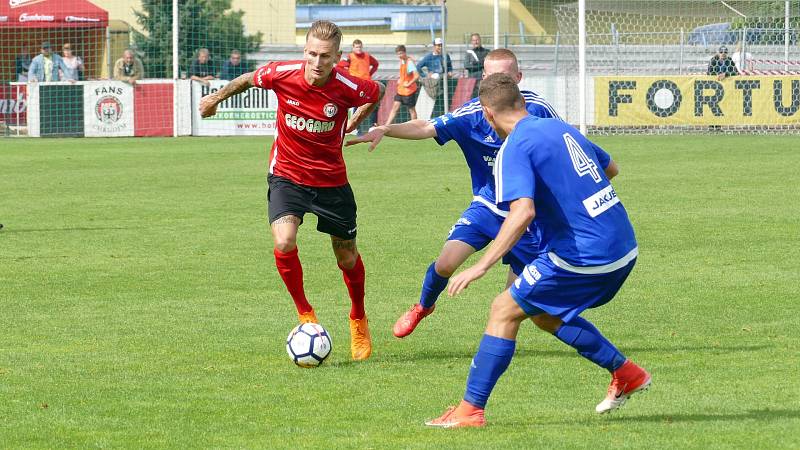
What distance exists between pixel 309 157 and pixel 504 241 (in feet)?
9.75

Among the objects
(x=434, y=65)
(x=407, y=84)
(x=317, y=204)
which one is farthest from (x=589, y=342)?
(x=434, y=65)

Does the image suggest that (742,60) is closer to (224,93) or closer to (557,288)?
(224,93)

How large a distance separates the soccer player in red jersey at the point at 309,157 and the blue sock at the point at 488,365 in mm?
2197

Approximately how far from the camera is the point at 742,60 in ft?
92.8

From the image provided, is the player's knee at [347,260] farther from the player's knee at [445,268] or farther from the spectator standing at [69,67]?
the spectator standing at [69,67]

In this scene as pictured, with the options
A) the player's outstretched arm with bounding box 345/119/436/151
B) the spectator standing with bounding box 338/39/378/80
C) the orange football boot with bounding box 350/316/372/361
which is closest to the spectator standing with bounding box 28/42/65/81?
the spectator standing with bounding box 338/39/378/80

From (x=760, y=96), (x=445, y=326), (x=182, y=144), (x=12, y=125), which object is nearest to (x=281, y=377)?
(x=445, y=326)

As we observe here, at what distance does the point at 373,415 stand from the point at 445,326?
105 inches

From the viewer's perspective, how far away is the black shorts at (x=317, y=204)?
809cm

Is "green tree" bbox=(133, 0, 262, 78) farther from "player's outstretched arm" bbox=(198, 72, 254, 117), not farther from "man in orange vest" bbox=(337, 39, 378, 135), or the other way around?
"player's outstretched arm" bbox=(198, 72, 254, 117)

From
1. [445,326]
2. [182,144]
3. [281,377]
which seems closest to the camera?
[281,377]

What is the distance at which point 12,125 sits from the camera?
95.6ft

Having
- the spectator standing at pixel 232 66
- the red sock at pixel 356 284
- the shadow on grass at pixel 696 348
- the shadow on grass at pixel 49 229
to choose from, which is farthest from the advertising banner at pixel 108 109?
the shadow on grass at pixel 696 348

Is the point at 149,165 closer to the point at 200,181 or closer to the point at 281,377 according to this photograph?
the point at 200,181
